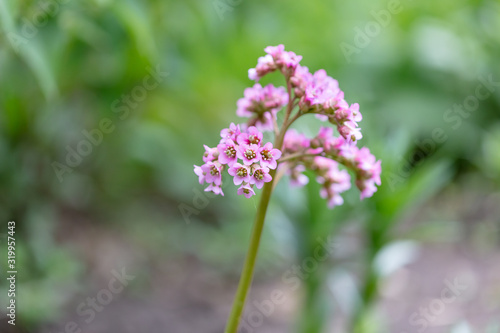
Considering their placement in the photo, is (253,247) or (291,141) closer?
(253,247)

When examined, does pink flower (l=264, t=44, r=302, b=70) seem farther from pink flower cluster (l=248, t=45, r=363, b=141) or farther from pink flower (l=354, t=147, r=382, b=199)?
pink flower (l=354, t=147, r=382, b=199)

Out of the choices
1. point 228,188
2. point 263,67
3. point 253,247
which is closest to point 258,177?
point 253,247

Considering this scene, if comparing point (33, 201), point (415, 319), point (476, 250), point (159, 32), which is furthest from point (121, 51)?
point (476, 250)

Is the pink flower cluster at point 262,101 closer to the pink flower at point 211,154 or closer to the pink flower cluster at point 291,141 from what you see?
the pink flower cluster at point 291,141

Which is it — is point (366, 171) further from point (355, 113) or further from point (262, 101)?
point (262, 101)

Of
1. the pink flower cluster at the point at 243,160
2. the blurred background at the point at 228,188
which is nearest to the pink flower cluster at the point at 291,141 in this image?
the pink flower cluster at the point at 243,160
